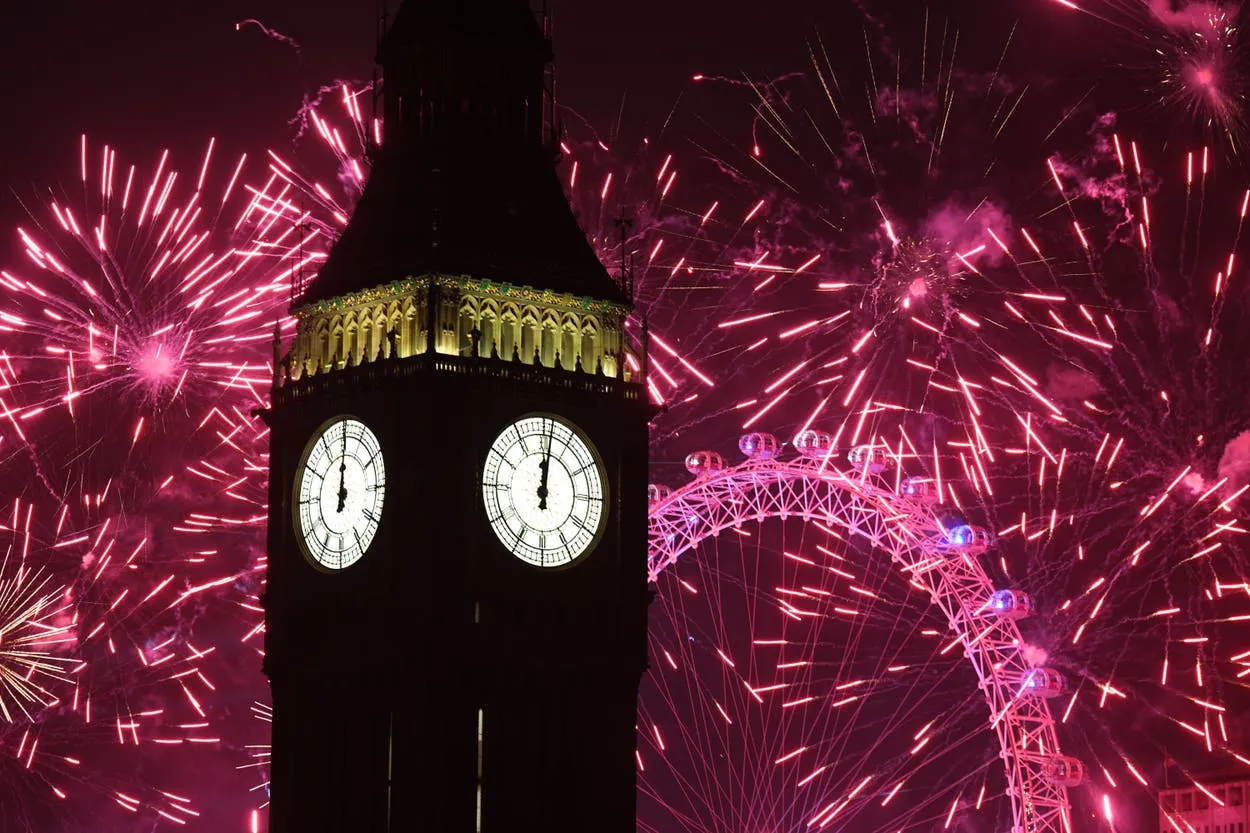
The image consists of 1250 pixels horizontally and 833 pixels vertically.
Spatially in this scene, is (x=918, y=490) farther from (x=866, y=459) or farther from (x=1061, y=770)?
(x=1061, y=770)

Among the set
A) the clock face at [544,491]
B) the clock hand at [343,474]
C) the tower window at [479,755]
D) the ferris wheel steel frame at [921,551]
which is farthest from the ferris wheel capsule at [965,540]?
the tower window at [479,755]

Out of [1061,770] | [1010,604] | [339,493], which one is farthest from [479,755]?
[1061,770]

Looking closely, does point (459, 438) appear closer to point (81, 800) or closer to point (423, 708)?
point (423, 708)

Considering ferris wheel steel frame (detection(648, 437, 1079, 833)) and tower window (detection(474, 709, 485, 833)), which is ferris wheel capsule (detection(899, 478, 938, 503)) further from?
tower window (detection(474, 709, 485, 833))

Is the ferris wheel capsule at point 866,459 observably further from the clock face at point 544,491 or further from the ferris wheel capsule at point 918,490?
the clock face at point 544,491

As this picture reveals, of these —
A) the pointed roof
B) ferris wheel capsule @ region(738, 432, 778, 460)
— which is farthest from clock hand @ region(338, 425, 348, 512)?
ferris wheel capsule @ region(738, 432, 778, 460)
